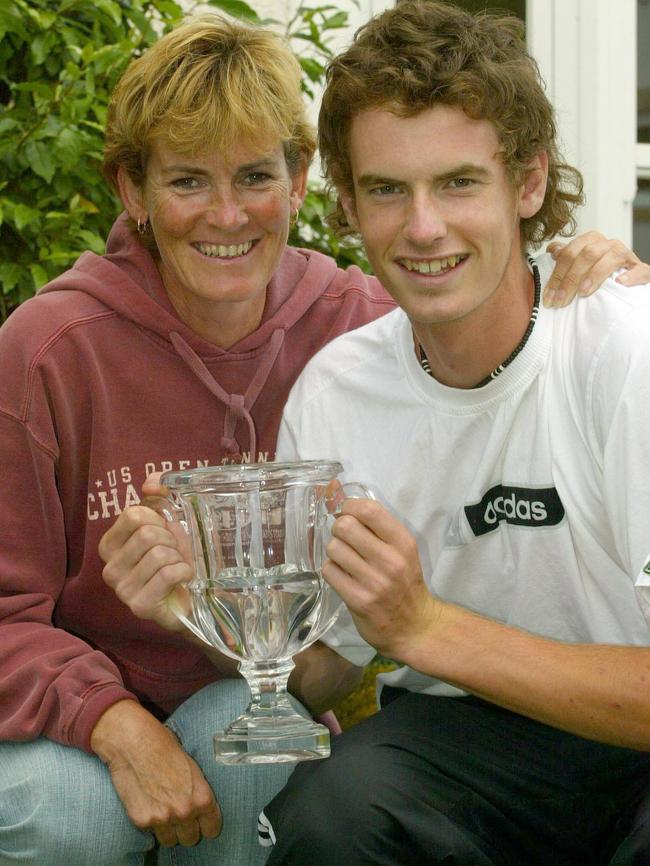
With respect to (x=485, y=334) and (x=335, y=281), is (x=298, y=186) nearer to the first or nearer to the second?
(x=335, y=281)

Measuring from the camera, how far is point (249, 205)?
238cm

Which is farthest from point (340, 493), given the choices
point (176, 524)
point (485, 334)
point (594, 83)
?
point (594, 83)

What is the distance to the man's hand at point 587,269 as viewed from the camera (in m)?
2.05

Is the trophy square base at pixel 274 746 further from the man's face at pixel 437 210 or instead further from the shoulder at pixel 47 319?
the shoulder at pixel 47 319

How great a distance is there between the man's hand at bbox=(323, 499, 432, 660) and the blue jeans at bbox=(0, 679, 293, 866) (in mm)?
484

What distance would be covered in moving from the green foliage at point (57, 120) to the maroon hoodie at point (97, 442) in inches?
22.0

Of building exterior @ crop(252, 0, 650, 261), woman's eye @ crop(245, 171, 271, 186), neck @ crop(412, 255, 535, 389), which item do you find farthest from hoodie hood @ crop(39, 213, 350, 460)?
building exterior @ crop(252, 0, 650, 261)

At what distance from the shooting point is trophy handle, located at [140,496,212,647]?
1893 millimetres

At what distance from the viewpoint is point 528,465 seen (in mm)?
2033

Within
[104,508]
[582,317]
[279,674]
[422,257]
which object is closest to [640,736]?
[279,674]

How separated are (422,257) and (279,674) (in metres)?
0.64

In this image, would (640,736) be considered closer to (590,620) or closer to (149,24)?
(590,620)

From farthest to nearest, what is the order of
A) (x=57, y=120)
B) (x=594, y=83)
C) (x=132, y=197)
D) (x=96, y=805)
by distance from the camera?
(x=594, y=83) → (x=57, y=120) → (x=132, y=197) → (x=96, y=805)

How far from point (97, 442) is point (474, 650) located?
2.62 ft
